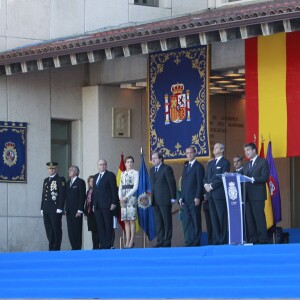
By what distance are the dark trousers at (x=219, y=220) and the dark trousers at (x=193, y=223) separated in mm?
401

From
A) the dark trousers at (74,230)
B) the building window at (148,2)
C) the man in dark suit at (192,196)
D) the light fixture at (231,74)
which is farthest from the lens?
the building window at (148,2)

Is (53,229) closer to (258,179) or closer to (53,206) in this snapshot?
(53,206)

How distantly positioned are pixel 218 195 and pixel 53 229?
4.08m

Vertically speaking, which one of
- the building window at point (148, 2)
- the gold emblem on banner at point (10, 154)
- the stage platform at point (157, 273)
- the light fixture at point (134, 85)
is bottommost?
the stage platform at point (157, 273)

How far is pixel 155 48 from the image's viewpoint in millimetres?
20047

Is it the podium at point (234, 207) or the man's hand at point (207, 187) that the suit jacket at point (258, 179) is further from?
the man's hand at point (207, 187)

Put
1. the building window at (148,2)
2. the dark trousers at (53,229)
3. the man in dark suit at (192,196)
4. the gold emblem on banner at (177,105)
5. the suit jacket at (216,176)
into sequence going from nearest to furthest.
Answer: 1. the suit jacket at (216,176)
2. the man in dark suit at (192,196)
3. the gold emblem on banner at (177,105)
4. the dark trousers at (53,229)
5. the building window at (148,2)

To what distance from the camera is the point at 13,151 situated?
22812 millimetres

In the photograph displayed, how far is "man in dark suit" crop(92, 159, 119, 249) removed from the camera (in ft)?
67.7

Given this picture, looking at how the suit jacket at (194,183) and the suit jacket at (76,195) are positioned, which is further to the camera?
the suit jacket at (76,195)

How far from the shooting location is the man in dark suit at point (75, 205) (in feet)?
69.8

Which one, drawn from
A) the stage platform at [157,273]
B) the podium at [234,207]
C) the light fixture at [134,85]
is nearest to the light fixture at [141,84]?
the light fixture at [134,85]

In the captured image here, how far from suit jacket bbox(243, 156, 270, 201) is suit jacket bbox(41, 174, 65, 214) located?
4.23 m

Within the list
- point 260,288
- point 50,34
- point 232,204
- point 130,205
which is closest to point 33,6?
point 50,34
